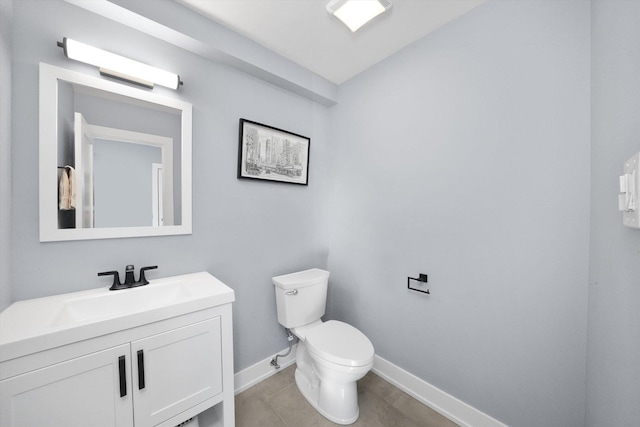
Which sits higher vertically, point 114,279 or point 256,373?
point 114,279

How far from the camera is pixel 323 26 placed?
1541mm

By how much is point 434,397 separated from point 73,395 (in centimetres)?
191

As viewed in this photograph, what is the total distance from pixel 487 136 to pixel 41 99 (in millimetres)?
2312

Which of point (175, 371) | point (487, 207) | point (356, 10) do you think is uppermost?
point (356, 10)

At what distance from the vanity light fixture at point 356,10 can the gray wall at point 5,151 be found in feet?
4.98

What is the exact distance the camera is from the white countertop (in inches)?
32.0

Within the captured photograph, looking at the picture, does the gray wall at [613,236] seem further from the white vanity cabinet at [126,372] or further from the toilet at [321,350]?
the white vanity cabinet at [126,372]

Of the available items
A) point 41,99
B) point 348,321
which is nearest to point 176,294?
point 41,99

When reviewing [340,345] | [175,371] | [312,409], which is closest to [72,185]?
[175,371]

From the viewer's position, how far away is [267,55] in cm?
174

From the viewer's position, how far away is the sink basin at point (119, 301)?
107 centimetres

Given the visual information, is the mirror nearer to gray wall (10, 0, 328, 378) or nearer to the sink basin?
gray wall (10, 0, 328, 378)

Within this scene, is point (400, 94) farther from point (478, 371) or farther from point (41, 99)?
point (41, 99)

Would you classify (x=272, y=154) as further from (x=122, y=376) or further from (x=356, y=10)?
(x=122, y=376)
